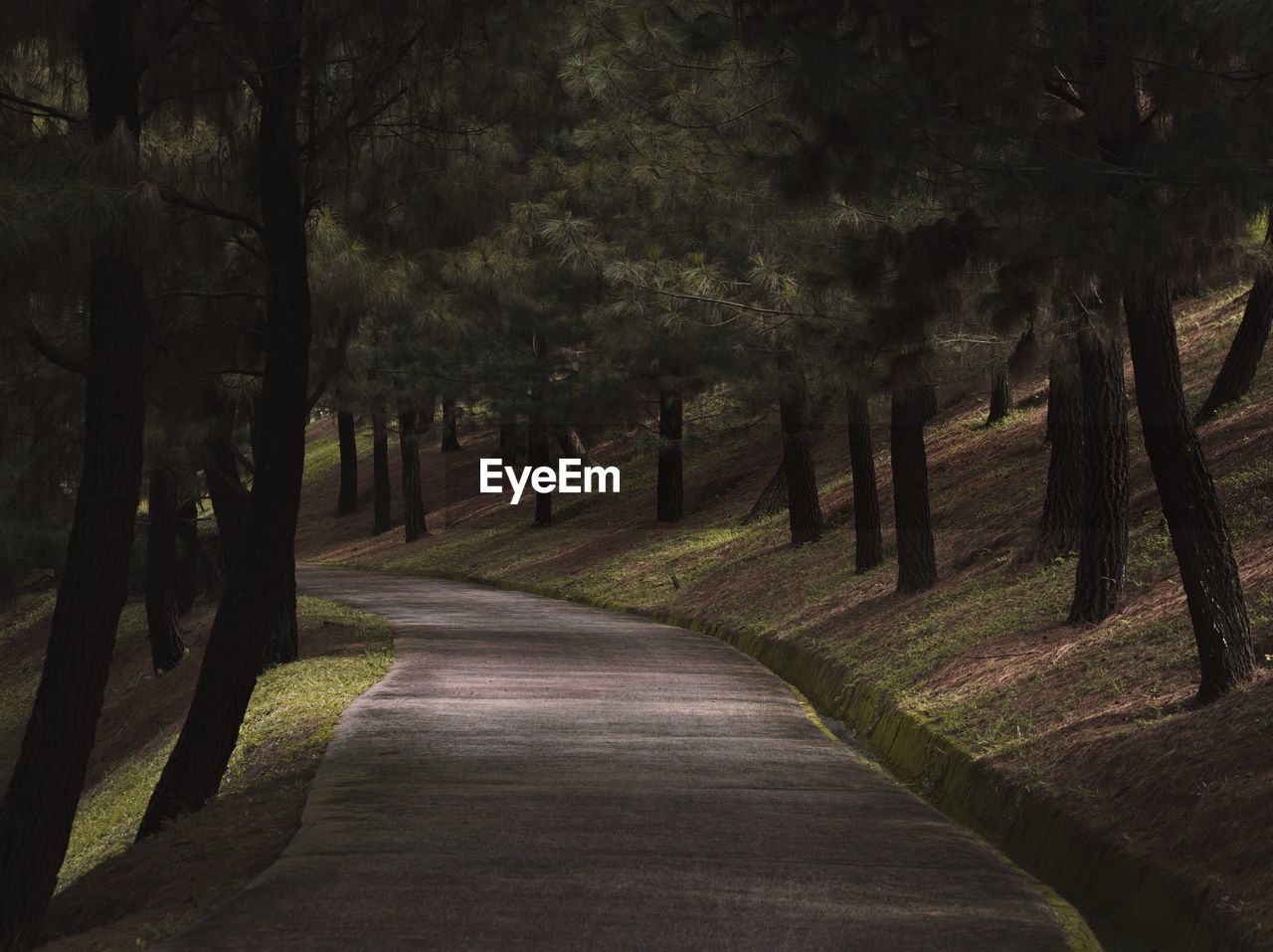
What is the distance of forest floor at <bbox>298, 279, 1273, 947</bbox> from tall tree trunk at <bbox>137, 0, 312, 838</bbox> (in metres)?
4.91

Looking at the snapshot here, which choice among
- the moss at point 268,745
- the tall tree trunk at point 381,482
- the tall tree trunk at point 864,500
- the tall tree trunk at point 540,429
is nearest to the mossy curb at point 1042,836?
the moss at point 268,745

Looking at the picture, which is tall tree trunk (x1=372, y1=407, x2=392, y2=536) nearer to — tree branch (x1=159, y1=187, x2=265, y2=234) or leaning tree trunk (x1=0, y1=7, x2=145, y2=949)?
tree branch (x1=159, y1=187, x2=265, y2=234)

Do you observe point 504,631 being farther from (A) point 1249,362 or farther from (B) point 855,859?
(B) point 855,859

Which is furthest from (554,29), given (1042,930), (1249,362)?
(1249,362)

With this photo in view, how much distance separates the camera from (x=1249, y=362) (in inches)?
695

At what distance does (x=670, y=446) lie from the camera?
96.3 feet

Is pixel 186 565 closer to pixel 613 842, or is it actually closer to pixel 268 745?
pixel 268 745

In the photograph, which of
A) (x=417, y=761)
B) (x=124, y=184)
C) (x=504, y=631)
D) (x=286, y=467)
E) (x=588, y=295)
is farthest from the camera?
(x=588, y=295)

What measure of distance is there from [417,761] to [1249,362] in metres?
11.6

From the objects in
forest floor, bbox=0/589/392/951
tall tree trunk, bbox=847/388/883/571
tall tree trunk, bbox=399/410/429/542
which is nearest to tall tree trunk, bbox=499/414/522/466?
tall tree trunk, bbox=399/410/429/542

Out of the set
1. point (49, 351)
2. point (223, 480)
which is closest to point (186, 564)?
point (223, 480)

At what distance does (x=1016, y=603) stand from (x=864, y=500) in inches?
223

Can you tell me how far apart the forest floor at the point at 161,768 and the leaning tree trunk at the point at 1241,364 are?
9.80 metres

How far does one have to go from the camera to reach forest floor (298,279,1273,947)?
7578mm
